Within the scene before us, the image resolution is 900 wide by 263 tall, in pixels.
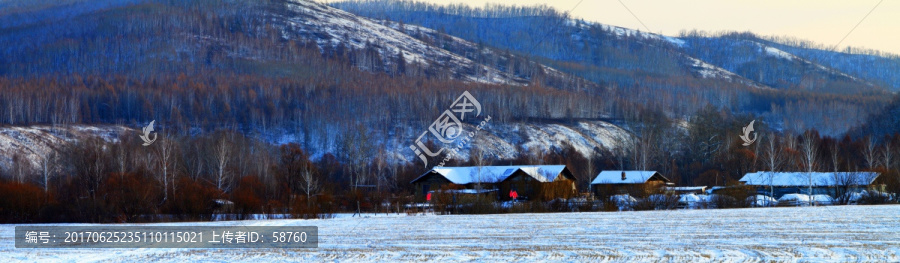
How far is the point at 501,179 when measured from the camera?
71.9m

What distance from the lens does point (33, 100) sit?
127 metres

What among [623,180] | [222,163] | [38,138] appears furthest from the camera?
[38,138]

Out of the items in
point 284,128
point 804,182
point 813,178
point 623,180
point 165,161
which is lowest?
point 804,182

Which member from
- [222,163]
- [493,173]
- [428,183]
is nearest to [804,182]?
[493,173]

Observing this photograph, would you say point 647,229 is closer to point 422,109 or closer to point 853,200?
point 853,200

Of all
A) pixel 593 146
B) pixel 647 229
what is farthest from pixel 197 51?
pixel 647 229

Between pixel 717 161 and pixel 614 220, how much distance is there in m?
66.7

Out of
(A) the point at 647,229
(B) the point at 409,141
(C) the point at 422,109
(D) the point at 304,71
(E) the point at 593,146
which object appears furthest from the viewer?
(D) the point at 304,71

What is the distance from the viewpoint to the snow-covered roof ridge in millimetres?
64287

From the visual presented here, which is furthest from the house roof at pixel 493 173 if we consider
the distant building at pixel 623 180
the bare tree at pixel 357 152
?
the bare tree at pixel 357 152

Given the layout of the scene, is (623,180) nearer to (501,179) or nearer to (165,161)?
(501,179)

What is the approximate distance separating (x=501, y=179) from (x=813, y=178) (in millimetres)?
26470

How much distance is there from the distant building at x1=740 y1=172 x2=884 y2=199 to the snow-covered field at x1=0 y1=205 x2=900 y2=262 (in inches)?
1360

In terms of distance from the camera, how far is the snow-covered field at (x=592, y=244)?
806 inches
